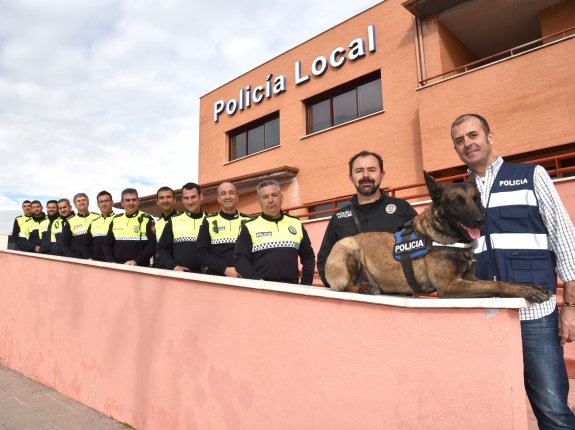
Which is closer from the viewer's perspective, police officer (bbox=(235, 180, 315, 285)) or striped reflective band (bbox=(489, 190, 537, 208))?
striped reflective band (bbox=(489, 190, 537, 208))

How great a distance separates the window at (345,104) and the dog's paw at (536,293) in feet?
38.1

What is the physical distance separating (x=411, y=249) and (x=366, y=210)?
0.74 meters

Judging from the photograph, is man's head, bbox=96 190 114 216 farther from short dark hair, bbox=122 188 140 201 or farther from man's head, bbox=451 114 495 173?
man's head, bbox=451 114 495 173

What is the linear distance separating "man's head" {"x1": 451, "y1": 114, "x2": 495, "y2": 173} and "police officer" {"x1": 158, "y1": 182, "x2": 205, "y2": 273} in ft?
12.8

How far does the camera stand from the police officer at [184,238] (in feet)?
17.8

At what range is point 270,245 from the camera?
4145mm

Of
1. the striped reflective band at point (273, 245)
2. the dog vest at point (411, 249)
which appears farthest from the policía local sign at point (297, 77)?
the dog vest at point (411, 249)

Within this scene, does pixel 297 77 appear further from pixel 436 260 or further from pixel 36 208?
pixel 436 260

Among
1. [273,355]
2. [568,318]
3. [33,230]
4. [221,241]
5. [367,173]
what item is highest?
[33,230]

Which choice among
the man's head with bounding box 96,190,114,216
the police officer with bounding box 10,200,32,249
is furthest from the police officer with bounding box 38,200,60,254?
the man's head with bounding box 96,190,114,216

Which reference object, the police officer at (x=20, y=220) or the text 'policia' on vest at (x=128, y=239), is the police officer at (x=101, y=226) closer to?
the text 'policia' on vest at (x=128, y=239)

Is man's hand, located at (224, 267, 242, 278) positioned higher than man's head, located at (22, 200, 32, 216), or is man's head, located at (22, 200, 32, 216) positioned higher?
man's head, located at (22, 200, 32, 216)

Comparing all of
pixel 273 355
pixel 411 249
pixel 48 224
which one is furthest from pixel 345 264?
pixel 48 224

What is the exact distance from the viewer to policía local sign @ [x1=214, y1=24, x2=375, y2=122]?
13.1 m
